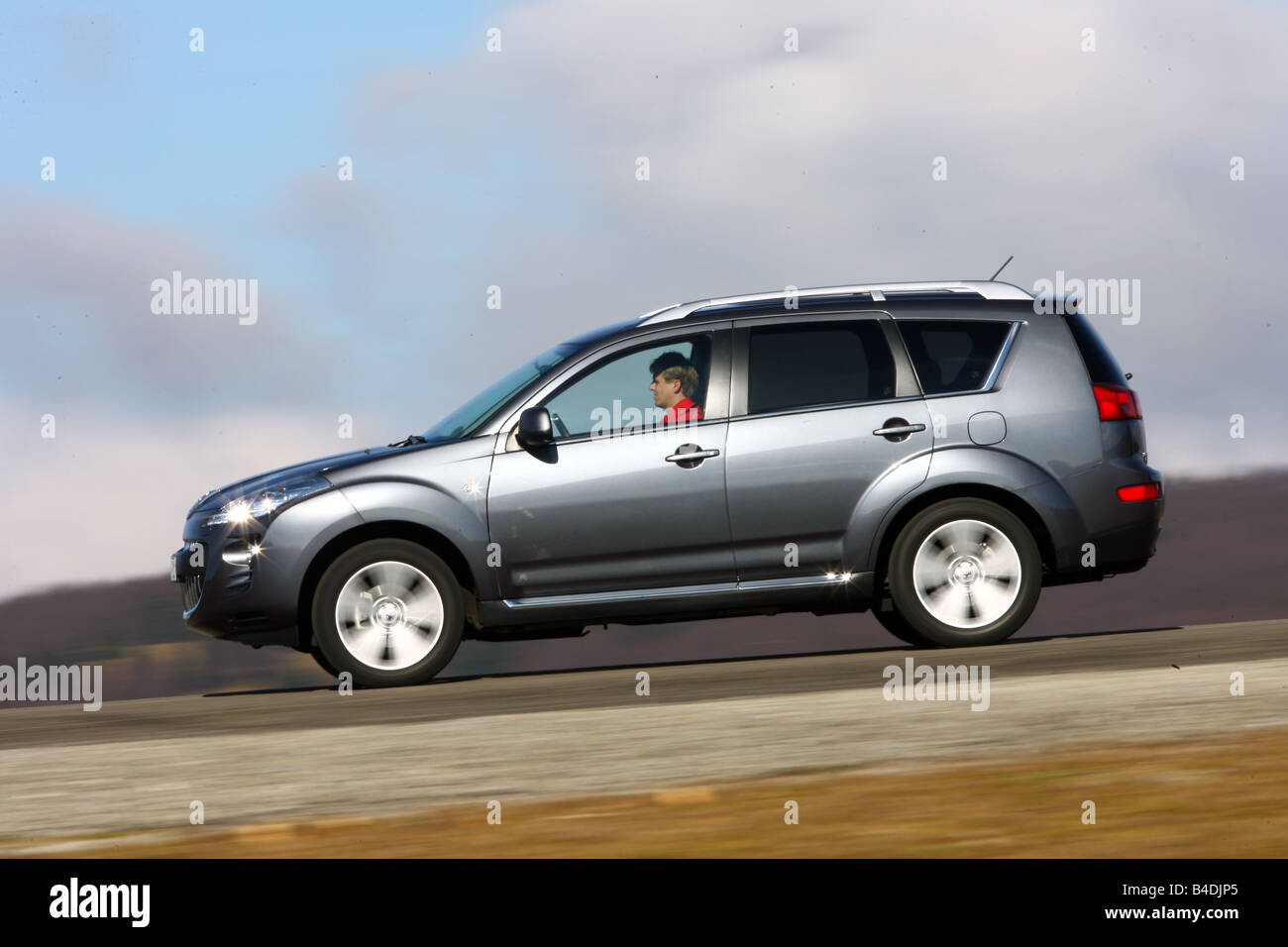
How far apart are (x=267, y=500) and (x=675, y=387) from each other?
7.60 feet

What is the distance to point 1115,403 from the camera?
998 centimetres

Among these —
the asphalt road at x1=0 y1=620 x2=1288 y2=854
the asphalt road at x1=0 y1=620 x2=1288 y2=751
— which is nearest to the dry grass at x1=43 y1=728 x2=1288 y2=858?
the asphalt road at x1=0 y1=620 x2=1288 y2=854

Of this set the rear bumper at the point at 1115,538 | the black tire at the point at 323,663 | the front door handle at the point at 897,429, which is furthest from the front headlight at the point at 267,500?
the rear bumper at the point at 1115,538

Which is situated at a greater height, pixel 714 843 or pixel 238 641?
pixel 238 641

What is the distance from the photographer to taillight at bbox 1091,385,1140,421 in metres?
9.95

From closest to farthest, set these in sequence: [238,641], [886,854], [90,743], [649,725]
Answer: [886,854] < [649,725] < [90,743] < [238,641]

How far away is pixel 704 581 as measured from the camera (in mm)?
9523

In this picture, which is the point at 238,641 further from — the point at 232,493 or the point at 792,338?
the point at 792,338

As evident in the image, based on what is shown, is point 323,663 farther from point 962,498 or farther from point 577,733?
point 962,498

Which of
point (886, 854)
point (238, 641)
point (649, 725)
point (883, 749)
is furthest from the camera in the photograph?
point (238, 641)

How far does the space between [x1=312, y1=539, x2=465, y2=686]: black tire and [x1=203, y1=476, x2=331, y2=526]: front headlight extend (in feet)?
1.35

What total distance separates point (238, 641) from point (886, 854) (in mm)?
5847

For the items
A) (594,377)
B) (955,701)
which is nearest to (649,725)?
(955,701)

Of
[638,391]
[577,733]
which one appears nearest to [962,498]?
[638,391]
